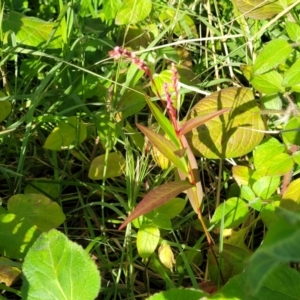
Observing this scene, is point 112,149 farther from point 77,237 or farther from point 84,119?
point 77,237

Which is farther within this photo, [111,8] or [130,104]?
[111,8]

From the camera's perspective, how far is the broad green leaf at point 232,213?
3.60 feet

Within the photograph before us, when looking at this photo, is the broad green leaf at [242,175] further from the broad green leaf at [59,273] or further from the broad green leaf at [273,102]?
the broad green leaf at [59,273]

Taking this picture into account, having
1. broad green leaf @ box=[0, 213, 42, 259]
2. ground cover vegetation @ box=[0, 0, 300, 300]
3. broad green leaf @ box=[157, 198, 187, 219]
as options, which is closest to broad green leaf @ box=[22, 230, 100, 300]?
ground cover vegetation @ box=[0, 0, 300, 300]

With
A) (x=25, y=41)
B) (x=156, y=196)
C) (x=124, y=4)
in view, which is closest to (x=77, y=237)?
(x=156, y=196)

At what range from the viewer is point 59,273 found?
2.86 ft

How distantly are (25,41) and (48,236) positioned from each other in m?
0.71

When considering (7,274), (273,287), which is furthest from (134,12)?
(273,287)

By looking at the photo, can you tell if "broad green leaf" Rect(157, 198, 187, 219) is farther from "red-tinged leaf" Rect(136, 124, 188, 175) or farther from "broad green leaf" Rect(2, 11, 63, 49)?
"broad green leaf" Rect(2, 11, 63, 49)

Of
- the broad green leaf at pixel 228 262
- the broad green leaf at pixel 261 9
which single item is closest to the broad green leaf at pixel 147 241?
the broad green leaf at pixel 228 262

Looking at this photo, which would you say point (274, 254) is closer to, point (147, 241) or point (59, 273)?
point (59, 273)

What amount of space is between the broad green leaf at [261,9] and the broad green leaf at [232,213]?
18.3 inches

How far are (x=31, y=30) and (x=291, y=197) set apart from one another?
0.82 meters

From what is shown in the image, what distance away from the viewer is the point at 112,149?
140cm
